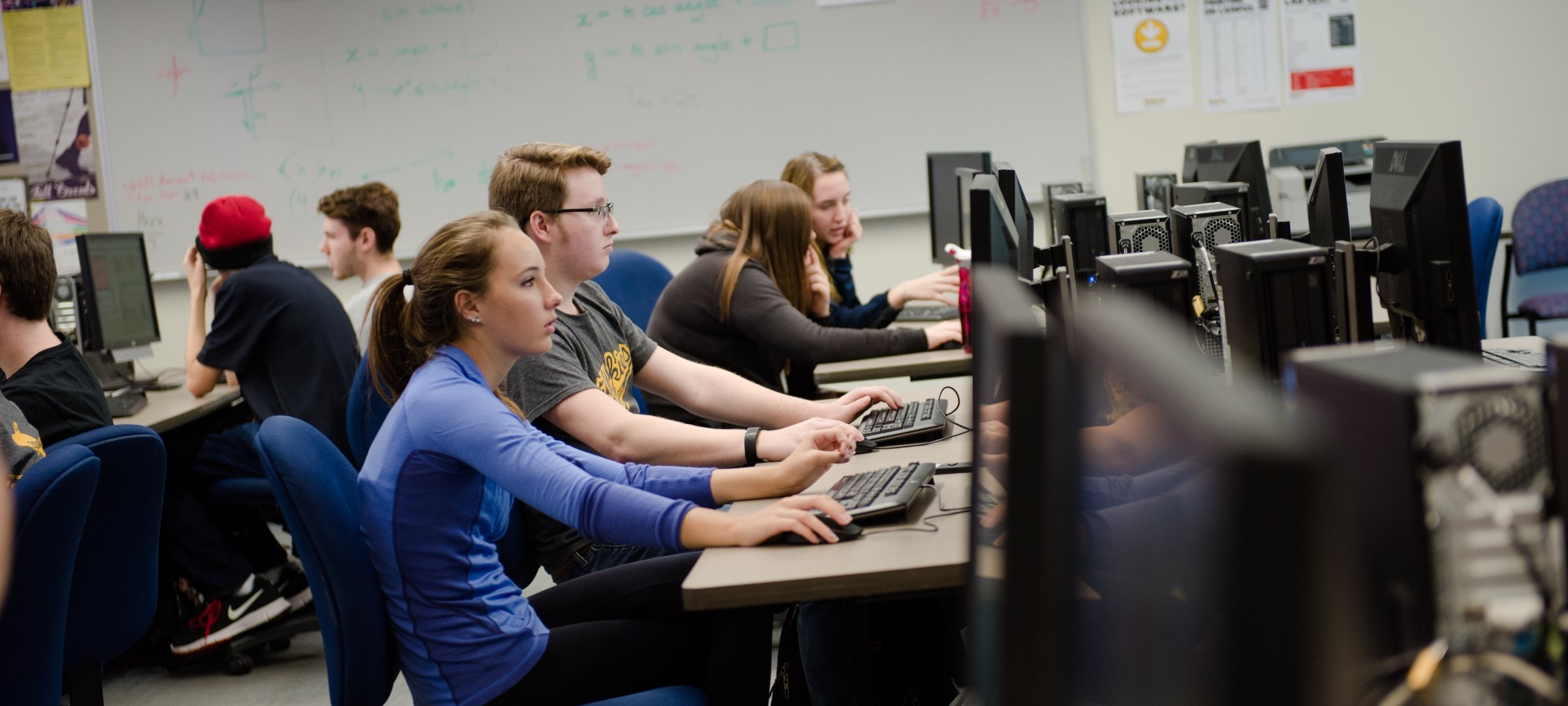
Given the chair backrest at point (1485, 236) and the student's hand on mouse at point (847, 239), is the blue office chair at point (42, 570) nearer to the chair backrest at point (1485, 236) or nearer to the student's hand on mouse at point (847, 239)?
the student's hand on mouse at point (847, 239)

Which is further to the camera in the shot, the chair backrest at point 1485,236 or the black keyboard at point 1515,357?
the chair backrest at point 1485,236

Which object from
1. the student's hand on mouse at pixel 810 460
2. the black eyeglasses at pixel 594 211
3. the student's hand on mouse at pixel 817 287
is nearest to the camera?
the student's hand on mouse at pixel 810 460

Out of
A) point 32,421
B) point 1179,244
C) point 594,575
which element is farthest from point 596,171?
point 32,421

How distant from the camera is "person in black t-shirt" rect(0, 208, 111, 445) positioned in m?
2.22

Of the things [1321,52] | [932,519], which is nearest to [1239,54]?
[1321,52]

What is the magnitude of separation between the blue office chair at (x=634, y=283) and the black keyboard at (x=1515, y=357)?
182cm

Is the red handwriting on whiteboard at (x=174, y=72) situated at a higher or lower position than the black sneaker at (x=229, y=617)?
higher

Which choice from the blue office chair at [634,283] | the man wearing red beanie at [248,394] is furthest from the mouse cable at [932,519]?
the man wearing red beanie at [248,394]

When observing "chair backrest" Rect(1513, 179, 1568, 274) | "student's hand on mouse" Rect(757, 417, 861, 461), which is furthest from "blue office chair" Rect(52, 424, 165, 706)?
"chair backrest" Rect(1513, 179, 1568, 274)

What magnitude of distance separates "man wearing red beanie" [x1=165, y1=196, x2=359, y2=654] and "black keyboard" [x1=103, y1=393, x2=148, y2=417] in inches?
5.6

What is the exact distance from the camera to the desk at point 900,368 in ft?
9.42

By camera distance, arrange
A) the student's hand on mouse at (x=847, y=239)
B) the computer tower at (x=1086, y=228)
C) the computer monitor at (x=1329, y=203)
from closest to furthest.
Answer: the computer monitor at (x=1329, y=203) → the computer tower at (x=1086, y=228) → the student's hand on mouse at (x=847, y=239)

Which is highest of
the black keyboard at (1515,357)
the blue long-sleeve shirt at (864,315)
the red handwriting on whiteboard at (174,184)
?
the red handwriting on whiteboard at (174,184)

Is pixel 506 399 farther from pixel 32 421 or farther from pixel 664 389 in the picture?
pixel 32 421
